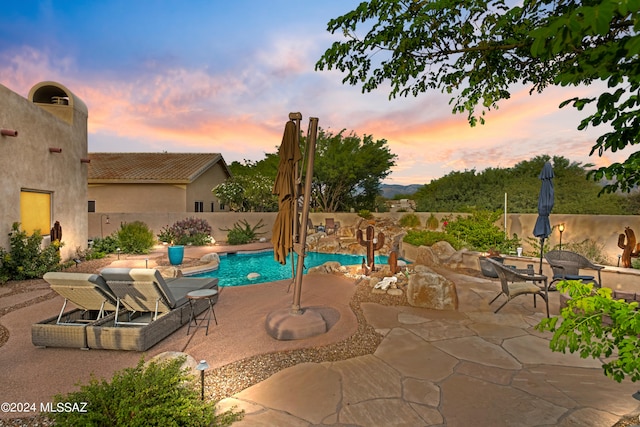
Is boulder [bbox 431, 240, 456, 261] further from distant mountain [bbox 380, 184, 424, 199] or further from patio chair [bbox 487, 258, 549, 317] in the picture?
distant mountain [bbox 380, 184, 424, 199]

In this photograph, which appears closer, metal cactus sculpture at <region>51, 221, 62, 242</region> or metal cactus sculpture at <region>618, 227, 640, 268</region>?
metal cactus sculpture at <region>618, 227, 640, 268</region>

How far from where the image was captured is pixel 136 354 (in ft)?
13.5

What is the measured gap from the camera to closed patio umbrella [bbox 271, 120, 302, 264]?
187 inches

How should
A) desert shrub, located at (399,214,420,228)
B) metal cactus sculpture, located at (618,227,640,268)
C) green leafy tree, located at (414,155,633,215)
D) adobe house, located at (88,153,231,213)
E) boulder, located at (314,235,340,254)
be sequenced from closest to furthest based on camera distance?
metal cactus sculpture, located at (618,227,640,268) < green leafy tree, located at (414,155,633,215) < boulder, located at (314,235,340,254) < adobe house, located at (88,153,231,213) < desert shrub, located at (399,214,420,228)

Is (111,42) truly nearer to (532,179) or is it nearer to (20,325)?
(20,325)

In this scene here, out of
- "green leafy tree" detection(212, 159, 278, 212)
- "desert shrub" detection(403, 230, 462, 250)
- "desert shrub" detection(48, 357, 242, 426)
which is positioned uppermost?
"green leafy tree" detection(212, 159, 278, 212)

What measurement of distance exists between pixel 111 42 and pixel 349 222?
16.9 m

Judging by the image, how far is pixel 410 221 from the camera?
2008 centimetres

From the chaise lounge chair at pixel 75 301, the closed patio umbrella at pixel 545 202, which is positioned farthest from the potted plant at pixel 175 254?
the closed patio umbrella at pixel 545 202

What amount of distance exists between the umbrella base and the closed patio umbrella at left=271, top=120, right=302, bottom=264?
87 cm

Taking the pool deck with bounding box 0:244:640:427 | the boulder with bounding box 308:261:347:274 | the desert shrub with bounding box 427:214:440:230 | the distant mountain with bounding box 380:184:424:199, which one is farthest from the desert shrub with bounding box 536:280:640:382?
the distant mountain with bounding box 380:184:424:199

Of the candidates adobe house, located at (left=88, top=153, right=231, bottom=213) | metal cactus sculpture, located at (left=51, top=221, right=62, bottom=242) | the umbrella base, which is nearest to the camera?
the umbrella base

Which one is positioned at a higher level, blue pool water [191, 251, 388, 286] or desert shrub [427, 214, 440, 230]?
desert shrub [427, 214, 440, 230]

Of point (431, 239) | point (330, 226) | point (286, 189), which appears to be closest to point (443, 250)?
point (431, 239)
